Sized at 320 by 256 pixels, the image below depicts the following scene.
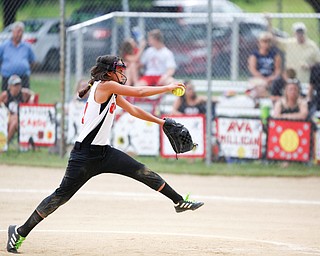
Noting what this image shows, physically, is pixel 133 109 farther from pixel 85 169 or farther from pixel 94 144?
pixel 85 169

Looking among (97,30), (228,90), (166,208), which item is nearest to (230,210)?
(166,208)

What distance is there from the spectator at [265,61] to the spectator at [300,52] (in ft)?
0.76

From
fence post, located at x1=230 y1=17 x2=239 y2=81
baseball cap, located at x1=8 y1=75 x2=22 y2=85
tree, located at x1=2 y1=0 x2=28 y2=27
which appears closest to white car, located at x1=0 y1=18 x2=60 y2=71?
tree, located at x1=2 y1=0 x2=28 y2=27

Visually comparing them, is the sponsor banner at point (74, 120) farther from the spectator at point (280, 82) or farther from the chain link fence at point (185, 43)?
the spectator at point (280, 82)

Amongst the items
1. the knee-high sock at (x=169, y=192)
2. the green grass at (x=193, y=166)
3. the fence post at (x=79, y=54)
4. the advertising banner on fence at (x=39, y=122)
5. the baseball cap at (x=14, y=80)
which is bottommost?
the green grass at (x=193, y=166)

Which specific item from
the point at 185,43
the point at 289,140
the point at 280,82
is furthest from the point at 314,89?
the point at 185,43

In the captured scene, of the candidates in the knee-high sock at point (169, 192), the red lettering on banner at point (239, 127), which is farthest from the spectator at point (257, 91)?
the knee-high sock at point (169, 192)

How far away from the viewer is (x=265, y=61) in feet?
53.3

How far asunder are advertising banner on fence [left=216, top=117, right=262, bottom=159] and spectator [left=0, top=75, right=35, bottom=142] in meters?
3.73

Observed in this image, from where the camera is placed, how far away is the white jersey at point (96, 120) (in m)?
8.20

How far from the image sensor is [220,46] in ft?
64.3

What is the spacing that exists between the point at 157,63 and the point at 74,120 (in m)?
2.11

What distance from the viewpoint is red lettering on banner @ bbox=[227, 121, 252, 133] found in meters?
14.7

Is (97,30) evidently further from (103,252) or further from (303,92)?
(103,252)
